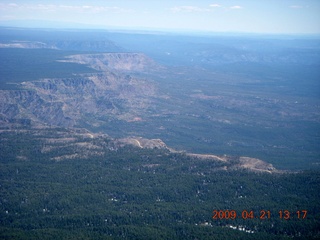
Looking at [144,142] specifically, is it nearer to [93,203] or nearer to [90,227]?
[93,203]

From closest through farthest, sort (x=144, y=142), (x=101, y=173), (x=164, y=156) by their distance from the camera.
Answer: (x=101, y=173)
(x=164, y=156)
(x=144, y=142)

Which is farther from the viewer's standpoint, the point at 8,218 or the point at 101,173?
the point at 101,173

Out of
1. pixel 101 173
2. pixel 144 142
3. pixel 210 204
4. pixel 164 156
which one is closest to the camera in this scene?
pixel 210 204

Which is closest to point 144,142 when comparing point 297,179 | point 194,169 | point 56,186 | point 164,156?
point 164,156
